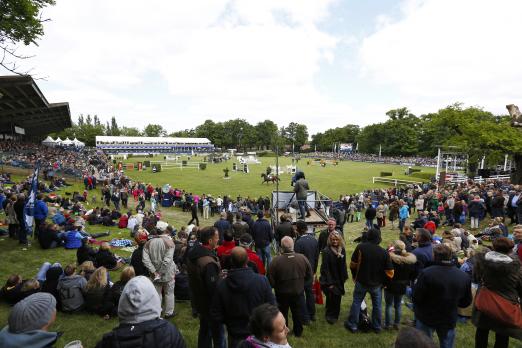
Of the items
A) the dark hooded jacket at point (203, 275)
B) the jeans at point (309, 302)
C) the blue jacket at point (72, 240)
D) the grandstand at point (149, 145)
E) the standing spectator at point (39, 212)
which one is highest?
the grandstand at point (149, 145)

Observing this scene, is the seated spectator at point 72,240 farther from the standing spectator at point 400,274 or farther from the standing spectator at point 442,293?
the standing spectator at point 442,293

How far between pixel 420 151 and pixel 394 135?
856cm

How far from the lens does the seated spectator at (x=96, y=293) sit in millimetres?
5879

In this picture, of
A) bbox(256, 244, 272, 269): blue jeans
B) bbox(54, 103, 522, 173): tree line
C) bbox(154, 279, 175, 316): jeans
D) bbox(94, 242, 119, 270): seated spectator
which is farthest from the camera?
bbox(54, 103, 522, 173): tree line

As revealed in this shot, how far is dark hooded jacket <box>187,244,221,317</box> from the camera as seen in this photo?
4230 millimetres

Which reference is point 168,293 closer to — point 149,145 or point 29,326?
point 29,326

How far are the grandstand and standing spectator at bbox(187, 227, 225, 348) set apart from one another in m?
86.0

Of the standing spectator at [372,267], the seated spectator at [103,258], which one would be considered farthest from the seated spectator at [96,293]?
the standing spectator at [372,267]

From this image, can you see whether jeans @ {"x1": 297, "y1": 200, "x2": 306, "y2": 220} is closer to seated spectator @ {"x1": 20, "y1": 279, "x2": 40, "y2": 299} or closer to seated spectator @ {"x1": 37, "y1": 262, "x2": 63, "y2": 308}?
seated spectator @ {"x1": 37, "y1": 262, "x2": 63, "y2": 308}

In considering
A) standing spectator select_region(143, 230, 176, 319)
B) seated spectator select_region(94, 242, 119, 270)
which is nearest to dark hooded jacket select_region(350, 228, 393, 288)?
standing spectator select_region(143, 230, 176, 319)

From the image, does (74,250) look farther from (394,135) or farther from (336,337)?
(394,135)

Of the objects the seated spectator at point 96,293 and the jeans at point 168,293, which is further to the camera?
the seated spectator at point 96,293

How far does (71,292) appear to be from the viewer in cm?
592

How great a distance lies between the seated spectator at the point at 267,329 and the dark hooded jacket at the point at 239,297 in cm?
108
